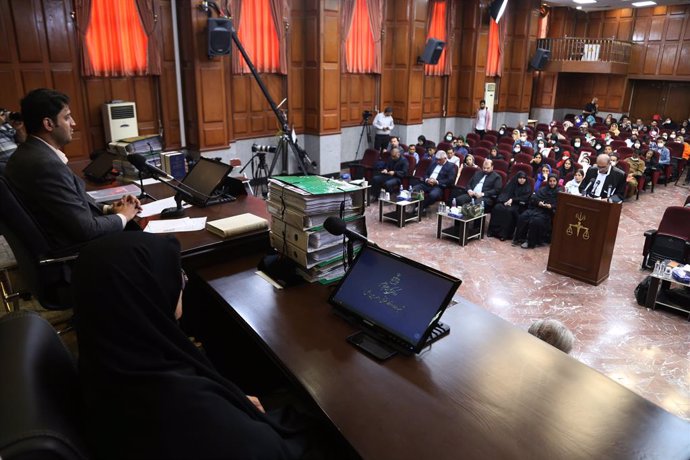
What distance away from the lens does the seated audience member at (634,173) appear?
31.2ft

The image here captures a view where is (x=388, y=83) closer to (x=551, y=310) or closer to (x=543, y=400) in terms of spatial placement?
(x=551, y=310)

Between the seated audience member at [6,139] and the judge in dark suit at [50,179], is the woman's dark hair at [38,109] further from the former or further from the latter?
the seated audience member at [6,139]

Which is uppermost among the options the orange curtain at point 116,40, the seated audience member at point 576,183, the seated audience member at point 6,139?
the orange curtain at point 116,40

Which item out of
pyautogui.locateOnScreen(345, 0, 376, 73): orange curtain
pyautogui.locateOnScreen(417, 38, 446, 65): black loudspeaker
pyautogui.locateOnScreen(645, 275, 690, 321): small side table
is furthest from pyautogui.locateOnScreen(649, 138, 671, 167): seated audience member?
pyautogui.locateOnScreen(645, 275, 690, 321): small side table

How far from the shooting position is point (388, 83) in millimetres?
12141

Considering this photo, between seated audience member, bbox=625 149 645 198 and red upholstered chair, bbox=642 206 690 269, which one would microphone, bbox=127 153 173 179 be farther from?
seated audience member, bbox=625 149 645 198

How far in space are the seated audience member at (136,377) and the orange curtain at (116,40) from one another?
7.34 metres

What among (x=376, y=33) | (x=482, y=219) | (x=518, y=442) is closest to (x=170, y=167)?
(x=518, y=442)

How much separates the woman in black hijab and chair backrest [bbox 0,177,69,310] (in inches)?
62.8

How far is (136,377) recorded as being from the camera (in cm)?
122

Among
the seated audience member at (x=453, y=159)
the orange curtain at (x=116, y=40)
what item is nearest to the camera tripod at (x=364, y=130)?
the seated audience member at (x=453, y=159)

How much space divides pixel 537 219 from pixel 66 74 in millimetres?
7270

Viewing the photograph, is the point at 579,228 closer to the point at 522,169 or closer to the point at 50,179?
the point at 522,169

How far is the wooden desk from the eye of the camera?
1430mm
